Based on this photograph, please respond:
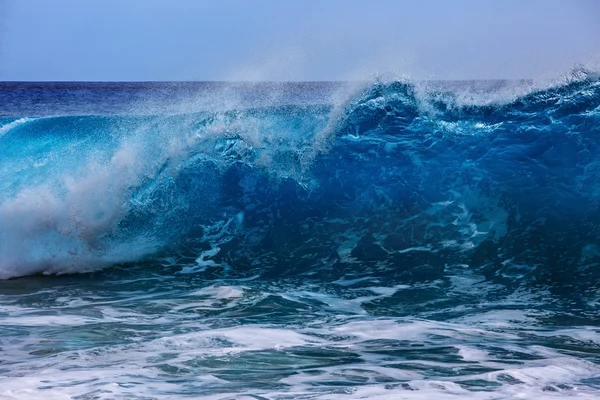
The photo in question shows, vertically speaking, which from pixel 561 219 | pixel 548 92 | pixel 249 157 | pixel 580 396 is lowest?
Answer: pixel 580 396

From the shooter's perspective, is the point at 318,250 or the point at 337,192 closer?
the point at 318,250

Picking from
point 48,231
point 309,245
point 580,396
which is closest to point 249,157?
point 309,245

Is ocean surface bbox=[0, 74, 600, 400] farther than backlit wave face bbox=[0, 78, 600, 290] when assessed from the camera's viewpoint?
No

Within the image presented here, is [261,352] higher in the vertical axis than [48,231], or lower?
lower

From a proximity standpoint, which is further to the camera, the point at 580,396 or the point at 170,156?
the point at 170,156

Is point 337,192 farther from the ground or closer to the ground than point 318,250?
farther from the ground

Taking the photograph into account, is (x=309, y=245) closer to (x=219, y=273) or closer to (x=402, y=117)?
(x=219, y=273)

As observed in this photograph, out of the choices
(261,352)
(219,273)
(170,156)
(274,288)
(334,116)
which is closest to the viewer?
(261,352)

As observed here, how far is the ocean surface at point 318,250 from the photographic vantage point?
401 centimetres

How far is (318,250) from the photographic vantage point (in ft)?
25.8

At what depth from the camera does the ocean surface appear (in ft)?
13.2

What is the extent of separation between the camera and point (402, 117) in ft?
32.7

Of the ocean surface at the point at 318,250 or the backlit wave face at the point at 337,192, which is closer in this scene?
the ocean surface at the point at 318,250

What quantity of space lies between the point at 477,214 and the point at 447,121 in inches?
81.2
